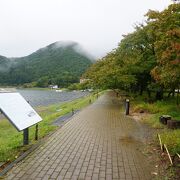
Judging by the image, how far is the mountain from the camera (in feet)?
505

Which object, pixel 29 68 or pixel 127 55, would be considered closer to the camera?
pixel 127 55

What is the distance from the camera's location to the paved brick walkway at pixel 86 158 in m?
6.76

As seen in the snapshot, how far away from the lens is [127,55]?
1168 inches

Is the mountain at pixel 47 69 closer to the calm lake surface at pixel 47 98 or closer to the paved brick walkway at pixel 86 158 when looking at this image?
the calm lake surface at pixel 47 98

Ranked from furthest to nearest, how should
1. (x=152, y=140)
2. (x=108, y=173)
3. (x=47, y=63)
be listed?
(x=47, y=63), (x=152, y=140), (x=108, y=173)

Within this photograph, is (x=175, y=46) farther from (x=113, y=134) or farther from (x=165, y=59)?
(x=113, y=134)

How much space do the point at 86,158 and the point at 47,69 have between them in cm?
16206

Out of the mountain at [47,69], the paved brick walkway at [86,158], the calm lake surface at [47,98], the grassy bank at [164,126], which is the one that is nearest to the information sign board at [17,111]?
the paved brick walkway at [86,158]

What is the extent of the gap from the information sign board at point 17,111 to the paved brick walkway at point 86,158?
36.5 inches

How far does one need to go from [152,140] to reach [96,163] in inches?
155

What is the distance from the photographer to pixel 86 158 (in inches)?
322

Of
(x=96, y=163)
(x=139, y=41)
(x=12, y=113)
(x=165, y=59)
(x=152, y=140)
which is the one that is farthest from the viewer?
(x=139, y=41)

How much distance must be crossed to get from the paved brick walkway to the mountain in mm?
132030

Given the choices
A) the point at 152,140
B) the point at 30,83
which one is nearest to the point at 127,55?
the point at 152,140
